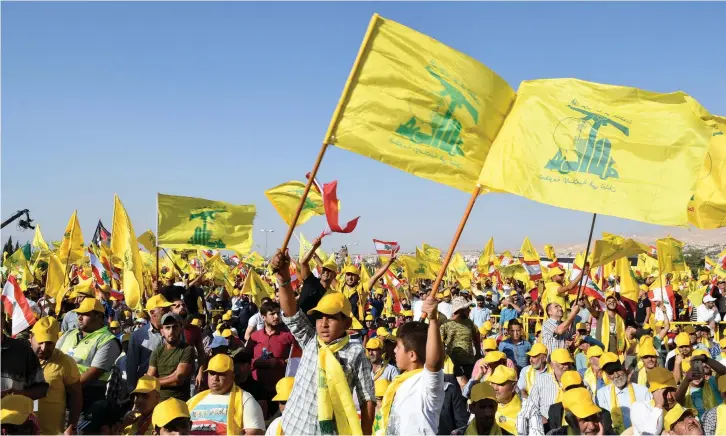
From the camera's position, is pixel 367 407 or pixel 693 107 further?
pixel 693 107

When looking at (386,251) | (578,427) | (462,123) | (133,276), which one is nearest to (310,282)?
(462,123)

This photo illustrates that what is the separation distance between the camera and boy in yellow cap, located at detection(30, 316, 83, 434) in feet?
17.2

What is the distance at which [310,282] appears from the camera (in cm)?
551

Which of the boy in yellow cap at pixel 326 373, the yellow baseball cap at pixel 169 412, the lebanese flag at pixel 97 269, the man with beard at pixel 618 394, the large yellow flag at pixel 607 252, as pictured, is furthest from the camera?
the lebanese flag at pixel 97 269

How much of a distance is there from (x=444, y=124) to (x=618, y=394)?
364cm

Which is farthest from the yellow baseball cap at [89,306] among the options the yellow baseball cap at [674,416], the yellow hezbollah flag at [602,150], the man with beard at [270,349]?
the yellow baseball cap at [674,416]

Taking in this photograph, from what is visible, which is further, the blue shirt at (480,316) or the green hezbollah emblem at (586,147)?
the blue shirt at (480,316)

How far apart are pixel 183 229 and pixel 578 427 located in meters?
7.16

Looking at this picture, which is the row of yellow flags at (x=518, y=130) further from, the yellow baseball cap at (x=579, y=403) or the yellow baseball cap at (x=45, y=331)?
the yellow baseball cap at (x=45, y=331)

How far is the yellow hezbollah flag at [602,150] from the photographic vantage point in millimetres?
4297

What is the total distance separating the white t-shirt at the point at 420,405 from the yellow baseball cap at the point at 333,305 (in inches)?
27.2

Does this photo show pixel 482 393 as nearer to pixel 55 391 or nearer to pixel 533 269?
pixel 55 391

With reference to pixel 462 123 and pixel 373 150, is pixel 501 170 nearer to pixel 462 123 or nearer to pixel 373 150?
pixel 462 123

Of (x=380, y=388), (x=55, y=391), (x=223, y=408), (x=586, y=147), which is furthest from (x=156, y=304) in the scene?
(x=586, y=147)
